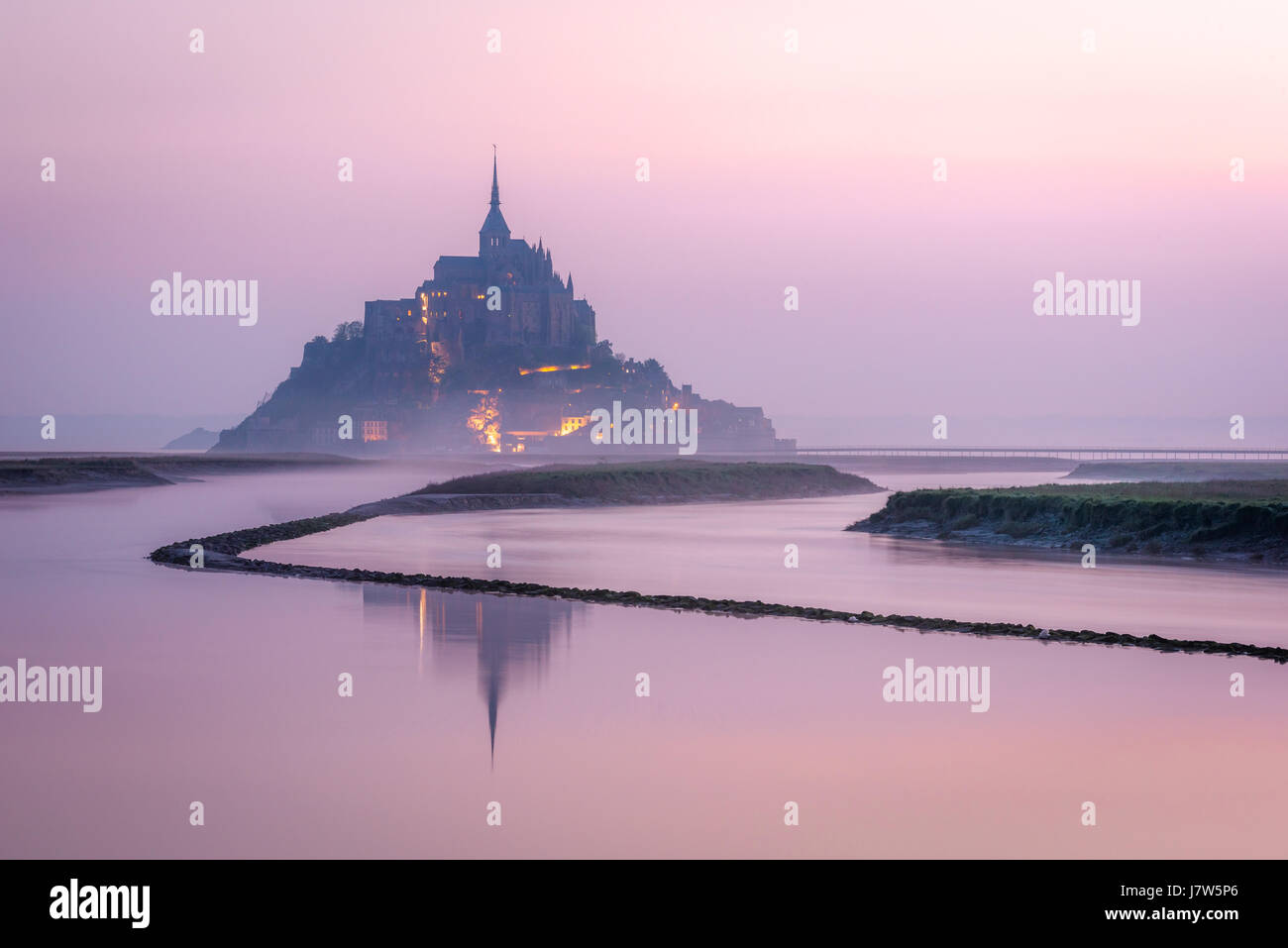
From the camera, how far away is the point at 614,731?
1351 centimetres

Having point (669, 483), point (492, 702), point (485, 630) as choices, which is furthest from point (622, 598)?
point (669, 483)

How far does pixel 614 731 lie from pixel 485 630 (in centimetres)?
695

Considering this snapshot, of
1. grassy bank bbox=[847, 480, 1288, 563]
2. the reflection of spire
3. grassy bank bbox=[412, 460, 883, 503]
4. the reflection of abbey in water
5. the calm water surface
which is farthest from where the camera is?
grassy bank bbox=[412, 460, 883, 503]

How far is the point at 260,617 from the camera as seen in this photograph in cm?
2148

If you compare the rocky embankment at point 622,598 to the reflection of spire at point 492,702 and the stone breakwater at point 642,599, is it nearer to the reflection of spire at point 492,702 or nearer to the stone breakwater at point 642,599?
the stone breakwater at point 642,599

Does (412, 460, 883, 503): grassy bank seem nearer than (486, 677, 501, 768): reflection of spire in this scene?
No

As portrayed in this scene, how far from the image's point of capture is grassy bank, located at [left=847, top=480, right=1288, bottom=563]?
33125mm

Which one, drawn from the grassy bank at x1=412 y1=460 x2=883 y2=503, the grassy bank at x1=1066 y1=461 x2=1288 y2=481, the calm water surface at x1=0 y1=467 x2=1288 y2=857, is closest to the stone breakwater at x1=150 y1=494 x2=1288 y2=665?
the calm water surface at x1=0 y1=467 x2=1288 y2=857

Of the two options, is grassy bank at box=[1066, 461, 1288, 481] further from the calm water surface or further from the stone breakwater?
the calm water surface

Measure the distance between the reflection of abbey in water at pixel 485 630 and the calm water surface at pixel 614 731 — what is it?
10cm

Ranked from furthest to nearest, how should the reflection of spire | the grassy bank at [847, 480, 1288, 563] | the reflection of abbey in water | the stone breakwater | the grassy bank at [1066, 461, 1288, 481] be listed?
the grassy bank at [1066, 461, 1288, 481], the grassy bank at [847, 480, 1288, 563], the stone breakwater, the reflection of abbey in water, the reflection of spire

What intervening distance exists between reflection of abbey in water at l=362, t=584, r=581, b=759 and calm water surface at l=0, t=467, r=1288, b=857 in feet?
0.33

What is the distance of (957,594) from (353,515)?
29.4 meters
